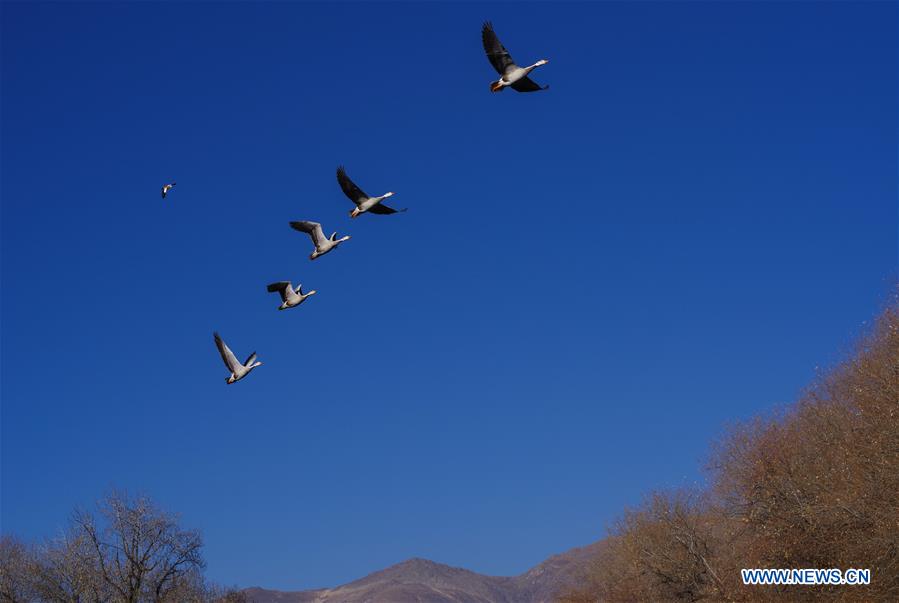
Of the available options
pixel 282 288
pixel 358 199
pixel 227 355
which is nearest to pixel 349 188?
pixel 358 199

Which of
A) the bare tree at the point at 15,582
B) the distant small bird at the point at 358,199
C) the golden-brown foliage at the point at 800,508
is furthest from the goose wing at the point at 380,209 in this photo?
the bare tree at the point at 15,582

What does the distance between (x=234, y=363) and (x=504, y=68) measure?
14.6 metres

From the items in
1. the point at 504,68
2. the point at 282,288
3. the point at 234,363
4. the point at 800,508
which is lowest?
the point at 800,508

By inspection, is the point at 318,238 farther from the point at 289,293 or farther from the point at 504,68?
the point at 504,68

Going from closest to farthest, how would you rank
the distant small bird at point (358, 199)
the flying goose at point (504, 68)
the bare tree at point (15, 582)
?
1. the flying goose at point (504, 68)
2. the distant small bird at point (358, 199)
3. the bare tree at point (15, 582)

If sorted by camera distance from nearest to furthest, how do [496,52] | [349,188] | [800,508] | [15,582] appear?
[496,52]
[349,188]
[800,508]
[15,582]

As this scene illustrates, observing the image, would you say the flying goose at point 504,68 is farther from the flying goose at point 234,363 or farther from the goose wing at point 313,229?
the flying goose at point 234,363

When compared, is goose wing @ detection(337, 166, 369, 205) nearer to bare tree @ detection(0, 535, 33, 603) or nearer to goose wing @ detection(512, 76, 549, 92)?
goose wing @ detection(512, 76, 549, 92)

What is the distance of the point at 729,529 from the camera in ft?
178

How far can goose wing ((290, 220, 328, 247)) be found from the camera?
34562 mm

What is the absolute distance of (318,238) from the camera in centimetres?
3506

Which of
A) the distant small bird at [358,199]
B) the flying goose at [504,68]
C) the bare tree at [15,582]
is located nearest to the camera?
the flying goose at [504,68]

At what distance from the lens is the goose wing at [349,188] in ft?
111

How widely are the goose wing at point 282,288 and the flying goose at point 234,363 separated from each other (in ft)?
8.29
